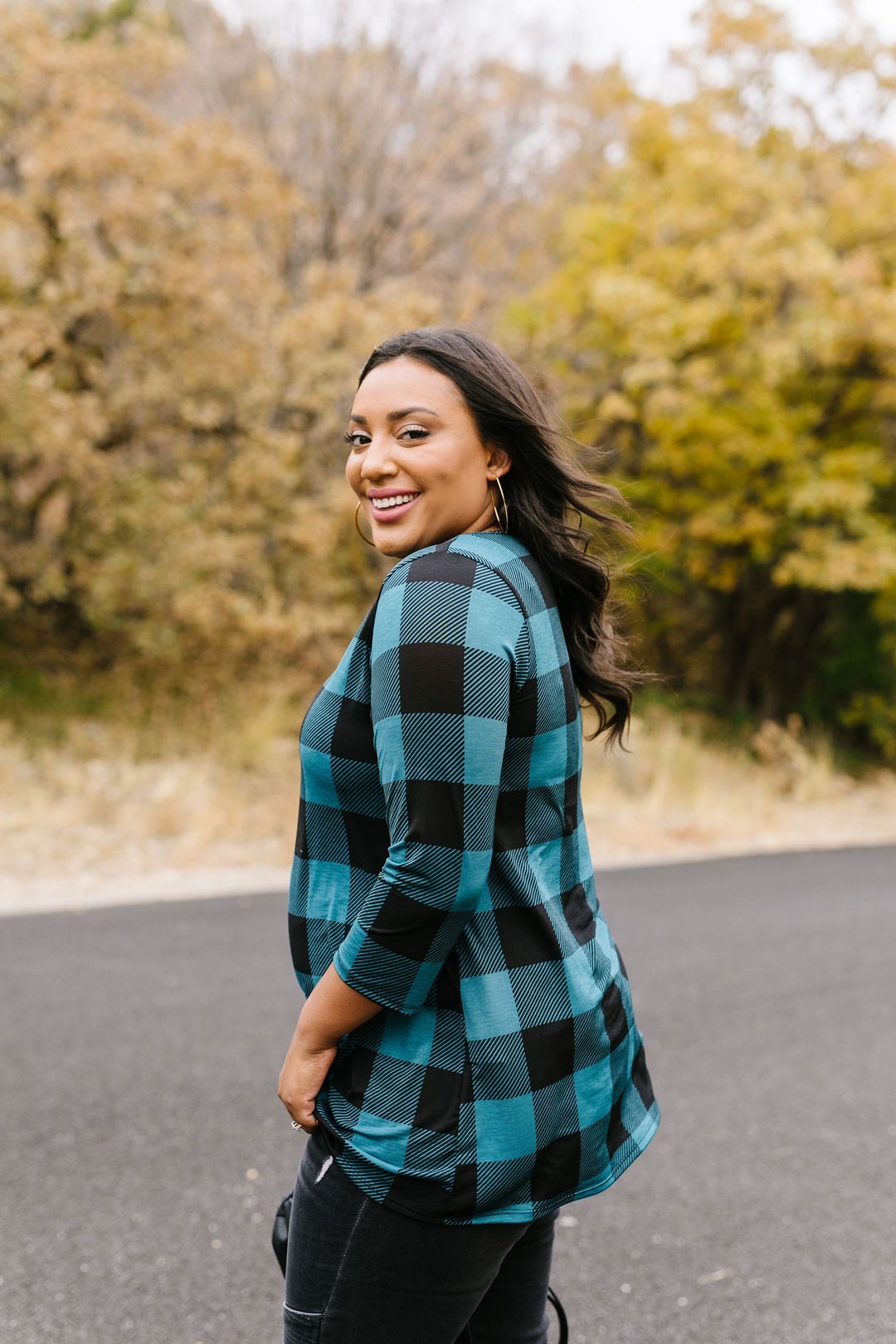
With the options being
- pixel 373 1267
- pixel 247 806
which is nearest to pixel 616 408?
pixel 247 806

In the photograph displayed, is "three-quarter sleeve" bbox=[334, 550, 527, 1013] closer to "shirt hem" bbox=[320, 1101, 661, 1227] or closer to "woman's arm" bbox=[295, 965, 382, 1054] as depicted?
"woman's arm" bbox=[295, 965, 382, 1054]

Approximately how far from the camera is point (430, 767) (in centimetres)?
125

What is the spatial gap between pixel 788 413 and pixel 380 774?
1236cm

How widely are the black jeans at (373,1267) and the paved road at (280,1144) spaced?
1382 millimetres

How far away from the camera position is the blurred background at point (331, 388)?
31.2 ft

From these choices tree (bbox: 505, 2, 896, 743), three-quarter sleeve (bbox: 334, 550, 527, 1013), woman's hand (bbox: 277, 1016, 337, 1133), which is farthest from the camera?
tree (bbox: 505, 2, 896, 743)

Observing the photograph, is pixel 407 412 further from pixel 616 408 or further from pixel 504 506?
pixel 616 408

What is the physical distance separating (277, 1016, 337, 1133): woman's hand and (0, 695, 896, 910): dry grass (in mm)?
5427

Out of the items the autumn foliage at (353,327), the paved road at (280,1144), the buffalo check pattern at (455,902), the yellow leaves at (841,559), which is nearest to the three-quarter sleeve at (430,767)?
the buffalo check pattern at (455,902)

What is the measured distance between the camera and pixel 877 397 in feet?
41.9

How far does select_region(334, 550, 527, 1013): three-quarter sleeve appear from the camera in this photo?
1.25 metres

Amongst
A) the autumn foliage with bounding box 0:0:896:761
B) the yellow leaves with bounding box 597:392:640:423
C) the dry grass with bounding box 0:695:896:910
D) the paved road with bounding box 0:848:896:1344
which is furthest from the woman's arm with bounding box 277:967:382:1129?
the yellow leaves with bounding box 597:392:640:423

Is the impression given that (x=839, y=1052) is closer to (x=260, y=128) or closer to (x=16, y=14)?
(x=16, y=14)

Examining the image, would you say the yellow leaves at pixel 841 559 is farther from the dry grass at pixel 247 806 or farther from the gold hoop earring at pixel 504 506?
the gold hoop earring at pixel 504 506
